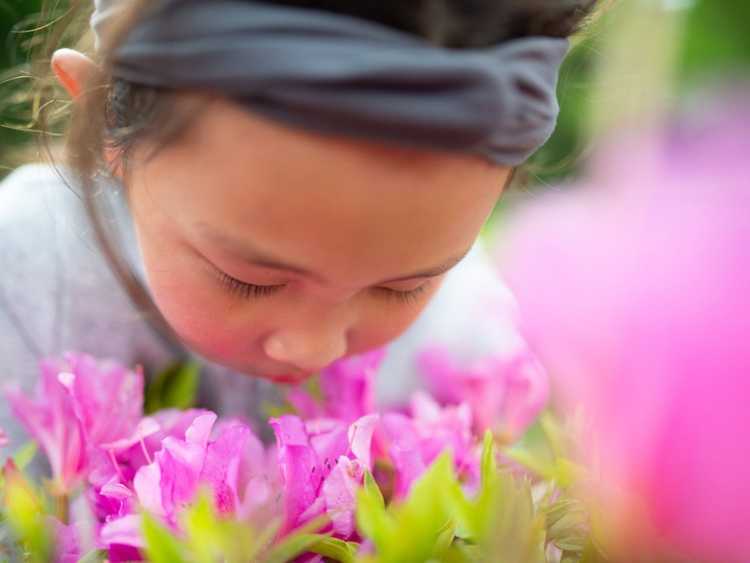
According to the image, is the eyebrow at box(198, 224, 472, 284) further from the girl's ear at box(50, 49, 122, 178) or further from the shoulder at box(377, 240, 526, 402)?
the shoulder at box(377, 240, 526, 402)

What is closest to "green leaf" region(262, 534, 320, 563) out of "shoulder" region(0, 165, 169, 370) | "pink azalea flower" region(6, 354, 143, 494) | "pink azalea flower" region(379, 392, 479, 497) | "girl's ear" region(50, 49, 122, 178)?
"pink azalea flower" region(379, 392, 479, 497)

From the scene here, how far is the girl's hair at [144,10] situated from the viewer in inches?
20.3

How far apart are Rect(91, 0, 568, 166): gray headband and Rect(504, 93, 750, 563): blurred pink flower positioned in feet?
0.82

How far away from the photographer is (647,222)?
24 centimetres

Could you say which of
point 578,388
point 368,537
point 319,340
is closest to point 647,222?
point 578,388

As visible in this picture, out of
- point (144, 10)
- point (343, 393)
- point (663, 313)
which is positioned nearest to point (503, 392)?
point (343, 393)

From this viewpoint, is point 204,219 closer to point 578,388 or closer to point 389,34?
point 389,34

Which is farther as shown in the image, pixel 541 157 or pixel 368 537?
pixel 541 157

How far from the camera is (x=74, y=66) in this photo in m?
0.70

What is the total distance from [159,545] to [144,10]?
0.32 m

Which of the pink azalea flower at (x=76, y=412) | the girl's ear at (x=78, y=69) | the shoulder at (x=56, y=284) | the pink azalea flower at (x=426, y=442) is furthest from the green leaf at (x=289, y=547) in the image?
the shoulder at (x=56, y=284)

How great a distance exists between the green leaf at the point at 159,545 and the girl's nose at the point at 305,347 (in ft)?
0.75

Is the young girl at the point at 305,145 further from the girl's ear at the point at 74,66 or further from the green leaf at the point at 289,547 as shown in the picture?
the green leaf at the point at 289,547

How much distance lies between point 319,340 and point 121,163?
0.20 m
